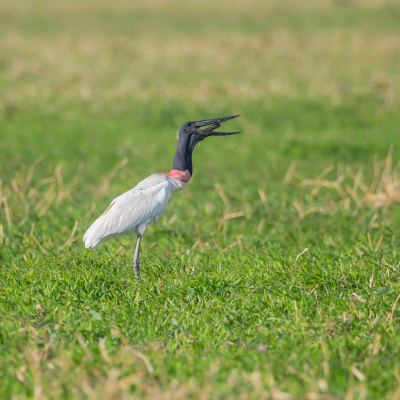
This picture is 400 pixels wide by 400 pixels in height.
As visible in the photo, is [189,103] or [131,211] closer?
[131,211]

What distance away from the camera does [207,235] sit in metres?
6.11

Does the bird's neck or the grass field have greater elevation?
the bird's neck

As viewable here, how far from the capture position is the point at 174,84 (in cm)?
1566

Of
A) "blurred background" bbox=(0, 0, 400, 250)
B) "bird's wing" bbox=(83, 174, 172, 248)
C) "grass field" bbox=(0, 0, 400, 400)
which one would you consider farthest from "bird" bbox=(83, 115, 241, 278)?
"blurred background" bbox=(0, 0, 400, 250)

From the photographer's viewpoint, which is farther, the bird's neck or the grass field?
the bird's neck

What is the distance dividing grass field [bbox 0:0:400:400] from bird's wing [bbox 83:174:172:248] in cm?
30

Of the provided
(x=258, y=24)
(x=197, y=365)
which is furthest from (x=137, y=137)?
(x=258, y=24)

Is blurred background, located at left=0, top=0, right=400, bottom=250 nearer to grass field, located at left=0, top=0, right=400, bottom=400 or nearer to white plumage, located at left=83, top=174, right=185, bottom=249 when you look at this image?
grass field, located at left=0, top=0, right=400, bottom=400

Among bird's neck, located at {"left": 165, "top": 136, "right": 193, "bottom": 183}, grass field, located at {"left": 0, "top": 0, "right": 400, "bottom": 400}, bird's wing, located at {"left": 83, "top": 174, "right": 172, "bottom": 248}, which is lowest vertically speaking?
grass field, located at {"left": 0, "top": 0, "right": 400, "bottom": 400}

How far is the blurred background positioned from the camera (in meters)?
9.04

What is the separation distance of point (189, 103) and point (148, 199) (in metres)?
8.89

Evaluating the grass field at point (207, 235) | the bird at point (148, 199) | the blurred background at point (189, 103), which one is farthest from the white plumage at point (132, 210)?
the blurred background at point (189, 103)

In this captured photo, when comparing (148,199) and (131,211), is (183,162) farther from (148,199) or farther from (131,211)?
(131,211)

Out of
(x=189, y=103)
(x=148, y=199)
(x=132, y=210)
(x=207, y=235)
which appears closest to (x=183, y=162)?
(x=148, y=199)
